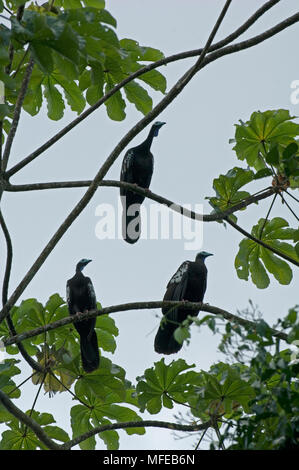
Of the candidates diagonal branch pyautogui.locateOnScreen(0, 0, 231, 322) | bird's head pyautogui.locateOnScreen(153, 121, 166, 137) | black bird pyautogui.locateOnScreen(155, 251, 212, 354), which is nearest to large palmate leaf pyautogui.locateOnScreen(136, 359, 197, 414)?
black bird pyautogui.locateOnScreen(155, 251, 212, 354)

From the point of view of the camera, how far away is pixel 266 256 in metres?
6.98

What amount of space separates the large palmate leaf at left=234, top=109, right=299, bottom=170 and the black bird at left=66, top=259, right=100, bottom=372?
1991 millimetres

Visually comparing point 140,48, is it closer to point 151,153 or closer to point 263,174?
point 263,174

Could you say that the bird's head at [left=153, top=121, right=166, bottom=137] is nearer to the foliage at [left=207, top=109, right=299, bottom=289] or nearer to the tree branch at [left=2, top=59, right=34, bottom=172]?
the foliage at [left=207, top=109, right=299, bottom=289]

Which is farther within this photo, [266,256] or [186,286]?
[186,286]

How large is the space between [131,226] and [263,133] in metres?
1.97

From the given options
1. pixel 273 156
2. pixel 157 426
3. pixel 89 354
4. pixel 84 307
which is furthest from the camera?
pixel 84 307

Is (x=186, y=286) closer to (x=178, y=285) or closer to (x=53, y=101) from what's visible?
(x=178, y=285)

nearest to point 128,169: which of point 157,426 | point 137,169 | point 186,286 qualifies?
point 137,169

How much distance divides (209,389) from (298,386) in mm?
1290

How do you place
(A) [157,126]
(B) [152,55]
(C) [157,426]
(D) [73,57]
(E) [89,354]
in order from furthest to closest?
(A) [157,126], (E) [89,354], (B) [152,55], (C) [157,426], (D) [73,57]

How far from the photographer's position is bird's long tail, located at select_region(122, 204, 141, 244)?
8.00 metres

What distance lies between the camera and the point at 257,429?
4.04m
